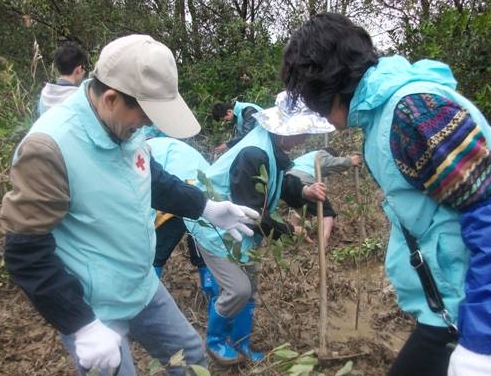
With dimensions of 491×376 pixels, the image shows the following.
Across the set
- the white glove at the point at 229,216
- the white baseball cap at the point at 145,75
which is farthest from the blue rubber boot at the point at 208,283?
the white baseball cap at the point at 145,75

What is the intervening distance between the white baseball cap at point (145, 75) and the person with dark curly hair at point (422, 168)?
13.8 inches

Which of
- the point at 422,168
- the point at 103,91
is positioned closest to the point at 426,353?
the point at 422,168

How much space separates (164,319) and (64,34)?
24.3 feet

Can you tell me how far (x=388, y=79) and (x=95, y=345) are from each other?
1.07m

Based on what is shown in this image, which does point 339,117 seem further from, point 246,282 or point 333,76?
point 246,282

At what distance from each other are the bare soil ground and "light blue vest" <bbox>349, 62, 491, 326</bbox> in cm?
122

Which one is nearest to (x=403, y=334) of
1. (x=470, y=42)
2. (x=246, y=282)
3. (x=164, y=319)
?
(x=246, y=282)

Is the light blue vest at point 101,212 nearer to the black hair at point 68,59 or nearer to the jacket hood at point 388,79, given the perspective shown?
the jacket hood at point 388,79

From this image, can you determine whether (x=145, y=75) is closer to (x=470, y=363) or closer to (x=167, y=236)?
(x=470, y=363)

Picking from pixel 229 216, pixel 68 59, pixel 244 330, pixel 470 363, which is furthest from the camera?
pixel 68 59

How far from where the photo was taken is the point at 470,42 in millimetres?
5547

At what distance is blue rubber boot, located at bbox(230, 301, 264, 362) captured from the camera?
2848mm

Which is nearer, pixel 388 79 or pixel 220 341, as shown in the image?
pixel 388 79

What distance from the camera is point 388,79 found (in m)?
1.30
